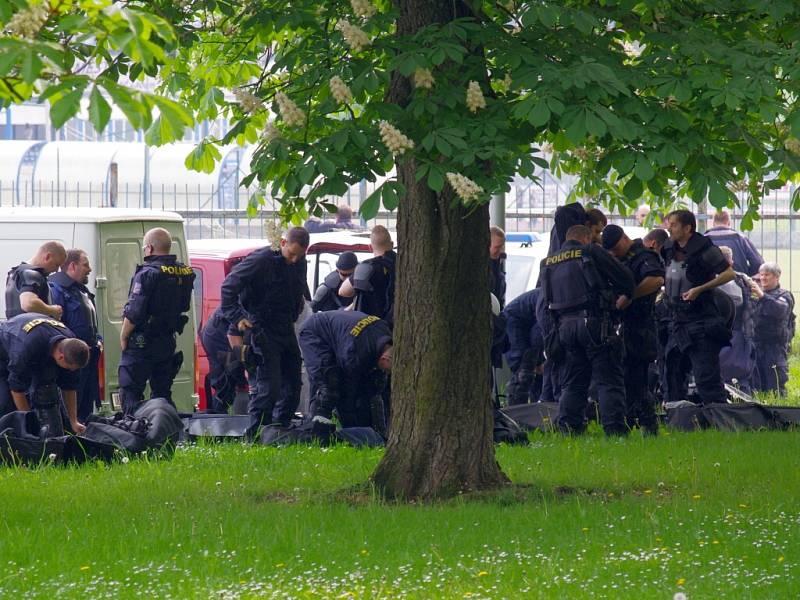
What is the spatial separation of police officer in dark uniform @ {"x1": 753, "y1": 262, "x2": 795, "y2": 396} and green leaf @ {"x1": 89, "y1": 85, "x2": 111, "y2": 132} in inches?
405

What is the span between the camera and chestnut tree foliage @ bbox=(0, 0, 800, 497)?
21.6 feet

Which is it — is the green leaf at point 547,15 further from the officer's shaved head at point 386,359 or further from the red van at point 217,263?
the red van at point 217,263

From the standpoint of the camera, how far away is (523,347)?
1242 cm

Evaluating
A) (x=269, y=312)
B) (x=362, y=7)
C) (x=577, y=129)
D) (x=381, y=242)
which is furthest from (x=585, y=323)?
(x=577, y=129)

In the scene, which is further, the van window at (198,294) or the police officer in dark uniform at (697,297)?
the van window at (198,294)

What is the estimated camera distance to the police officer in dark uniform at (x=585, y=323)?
10.2 meters

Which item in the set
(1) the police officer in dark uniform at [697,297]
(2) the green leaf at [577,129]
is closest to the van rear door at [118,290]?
(1) the police officer in dark uniform at [697,297]

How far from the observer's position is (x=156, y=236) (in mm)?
11367

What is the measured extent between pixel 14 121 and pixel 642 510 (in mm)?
29910

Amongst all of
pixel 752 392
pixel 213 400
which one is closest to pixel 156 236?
pixel 213 400

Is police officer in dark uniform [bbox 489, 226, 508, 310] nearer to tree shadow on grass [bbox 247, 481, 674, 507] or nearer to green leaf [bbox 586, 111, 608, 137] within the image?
tree shadow on grass [bbox 247, 481, 674, 507]

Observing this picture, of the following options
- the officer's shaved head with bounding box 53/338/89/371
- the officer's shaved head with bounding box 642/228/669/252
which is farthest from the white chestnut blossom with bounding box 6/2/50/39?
the officer's shaved head with bounding box 642/228/669/252

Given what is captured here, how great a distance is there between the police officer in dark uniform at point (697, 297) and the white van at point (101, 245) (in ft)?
14.3

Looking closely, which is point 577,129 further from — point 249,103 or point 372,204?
point 249,103
